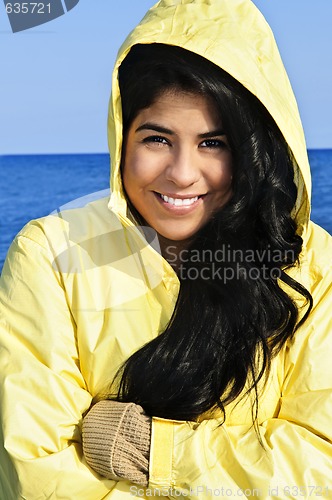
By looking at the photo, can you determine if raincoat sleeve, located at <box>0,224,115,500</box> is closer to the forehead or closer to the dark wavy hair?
the dark wavy hair

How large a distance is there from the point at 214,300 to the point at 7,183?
31.7 m

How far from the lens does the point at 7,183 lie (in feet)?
110

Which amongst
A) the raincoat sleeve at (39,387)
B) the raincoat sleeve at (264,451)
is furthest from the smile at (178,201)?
the raincoat sleeve at (264,451)

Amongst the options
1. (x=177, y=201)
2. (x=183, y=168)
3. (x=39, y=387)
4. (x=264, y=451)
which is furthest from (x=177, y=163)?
(x=264, y=451)

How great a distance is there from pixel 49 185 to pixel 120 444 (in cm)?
3031

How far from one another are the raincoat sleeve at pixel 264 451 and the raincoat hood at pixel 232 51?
58 centimetres

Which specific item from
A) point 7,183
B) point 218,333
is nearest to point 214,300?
point 218,333

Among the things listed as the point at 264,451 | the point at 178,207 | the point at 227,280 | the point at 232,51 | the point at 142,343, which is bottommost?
the point at 264,451

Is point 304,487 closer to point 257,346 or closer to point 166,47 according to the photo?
point 257,346

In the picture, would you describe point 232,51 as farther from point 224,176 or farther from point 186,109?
point 224,176

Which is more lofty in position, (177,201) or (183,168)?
(183,168)

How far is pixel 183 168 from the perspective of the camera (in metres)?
2.43

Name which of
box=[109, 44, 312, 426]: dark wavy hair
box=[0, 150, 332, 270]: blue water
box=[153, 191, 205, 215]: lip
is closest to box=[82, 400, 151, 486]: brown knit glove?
box=[109, 44, 312, 426]: dark wavy hair

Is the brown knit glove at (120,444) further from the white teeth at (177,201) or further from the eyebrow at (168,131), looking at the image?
the eyebrow at (168,131)
